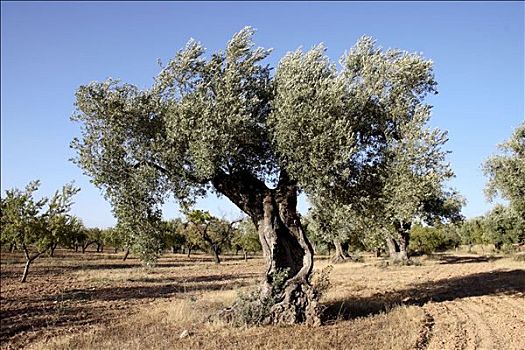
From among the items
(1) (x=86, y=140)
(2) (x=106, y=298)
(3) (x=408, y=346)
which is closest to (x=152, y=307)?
(2) (x=106, y=298)

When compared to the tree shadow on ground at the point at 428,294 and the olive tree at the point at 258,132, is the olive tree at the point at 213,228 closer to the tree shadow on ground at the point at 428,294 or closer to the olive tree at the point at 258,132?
the tree shadow on ground at the point at 428,294

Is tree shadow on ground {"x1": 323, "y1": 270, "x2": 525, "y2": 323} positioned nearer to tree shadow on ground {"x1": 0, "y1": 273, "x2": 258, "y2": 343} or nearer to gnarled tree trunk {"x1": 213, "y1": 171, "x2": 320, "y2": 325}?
gnarled tree trunk {"x1": 213, "y1": 171, "x2": 320, "y2": 325}

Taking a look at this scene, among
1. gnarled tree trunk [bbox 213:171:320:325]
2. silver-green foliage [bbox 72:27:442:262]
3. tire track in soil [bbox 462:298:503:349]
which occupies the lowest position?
tire track in soil [bbox 462:298:503:349]

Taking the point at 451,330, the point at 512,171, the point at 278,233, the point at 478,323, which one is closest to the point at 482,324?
the point at 478,323

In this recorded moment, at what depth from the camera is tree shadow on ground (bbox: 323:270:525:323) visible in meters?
18.0

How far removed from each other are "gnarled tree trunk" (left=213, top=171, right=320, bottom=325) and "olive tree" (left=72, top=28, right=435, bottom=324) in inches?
1.6

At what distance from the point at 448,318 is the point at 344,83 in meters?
9.44

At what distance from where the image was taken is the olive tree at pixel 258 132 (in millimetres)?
14977

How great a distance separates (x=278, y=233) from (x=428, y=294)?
1119cm

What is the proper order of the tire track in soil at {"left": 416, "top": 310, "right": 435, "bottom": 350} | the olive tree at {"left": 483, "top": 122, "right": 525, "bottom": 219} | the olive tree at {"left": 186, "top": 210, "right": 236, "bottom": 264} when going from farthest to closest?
the olive tree at {"left": 186, "top": 210, "right": 236, "bottom": 264}, the olive tree at {"left": 483, "top": 122, "right": 525, "bottom": 219}, the tire track in soil at {"left": 416, "top": 310, "right": 435, "bottom": 350}

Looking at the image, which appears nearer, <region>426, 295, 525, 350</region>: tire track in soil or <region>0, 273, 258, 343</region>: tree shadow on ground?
<region>426, 295, 525, 350</region>: tire track in soil

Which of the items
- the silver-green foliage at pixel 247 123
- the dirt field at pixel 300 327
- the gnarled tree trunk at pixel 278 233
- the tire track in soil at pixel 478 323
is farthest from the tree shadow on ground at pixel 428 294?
the silver-green foliage at pixel 247 123

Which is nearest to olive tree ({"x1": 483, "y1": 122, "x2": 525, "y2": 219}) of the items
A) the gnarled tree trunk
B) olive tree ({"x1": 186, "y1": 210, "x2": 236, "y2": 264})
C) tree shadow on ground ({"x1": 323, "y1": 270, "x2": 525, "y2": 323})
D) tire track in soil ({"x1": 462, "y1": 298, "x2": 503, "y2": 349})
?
tree shadow on ground ({"x1": 323, "y1": 270, "x2": 525, "y2": 323})

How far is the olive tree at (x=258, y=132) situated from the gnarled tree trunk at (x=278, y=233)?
1.6 inches
